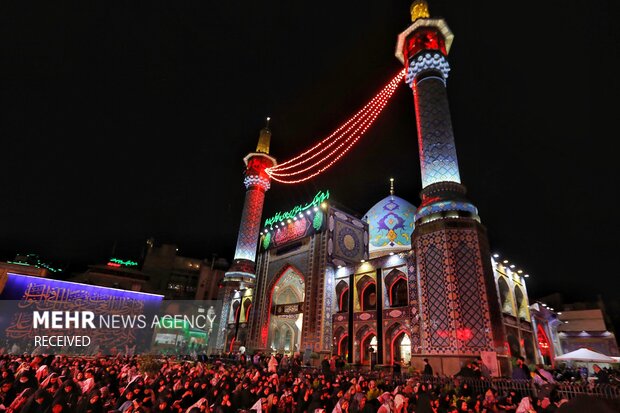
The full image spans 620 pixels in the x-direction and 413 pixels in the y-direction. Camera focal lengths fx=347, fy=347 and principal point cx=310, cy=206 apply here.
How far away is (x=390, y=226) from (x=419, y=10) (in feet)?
50.7

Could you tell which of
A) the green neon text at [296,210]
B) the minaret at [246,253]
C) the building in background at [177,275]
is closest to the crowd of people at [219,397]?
the green neon text at [296,210]

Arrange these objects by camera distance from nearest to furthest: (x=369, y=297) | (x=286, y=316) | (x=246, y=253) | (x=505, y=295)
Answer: (x=505, y=295)
(x=369, y=297)
(x=286, y=316)
(x=246, y=253)

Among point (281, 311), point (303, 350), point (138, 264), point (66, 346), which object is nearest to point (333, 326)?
point (303, 350)

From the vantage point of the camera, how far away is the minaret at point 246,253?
1160 inches

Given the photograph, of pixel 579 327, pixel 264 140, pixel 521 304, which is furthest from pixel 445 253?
pixel 579 327

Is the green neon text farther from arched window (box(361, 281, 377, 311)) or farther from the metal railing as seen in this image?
the metal railing

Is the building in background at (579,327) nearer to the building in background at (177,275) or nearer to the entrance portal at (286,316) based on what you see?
the entrance portal at (286,316)

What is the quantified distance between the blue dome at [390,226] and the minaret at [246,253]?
33.9 ft

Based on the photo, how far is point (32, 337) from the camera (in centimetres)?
2502

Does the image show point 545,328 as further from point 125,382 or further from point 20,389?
point 20,389

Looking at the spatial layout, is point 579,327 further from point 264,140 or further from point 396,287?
point 264,140

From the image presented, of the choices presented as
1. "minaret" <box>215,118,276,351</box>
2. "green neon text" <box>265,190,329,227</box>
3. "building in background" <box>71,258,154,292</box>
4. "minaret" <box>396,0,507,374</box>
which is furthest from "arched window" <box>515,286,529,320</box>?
"building in background" <box>71,258,154,292</box>

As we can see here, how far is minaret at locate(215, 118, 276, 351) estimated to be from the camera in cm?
2947

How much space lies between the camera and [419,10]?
22.7m
